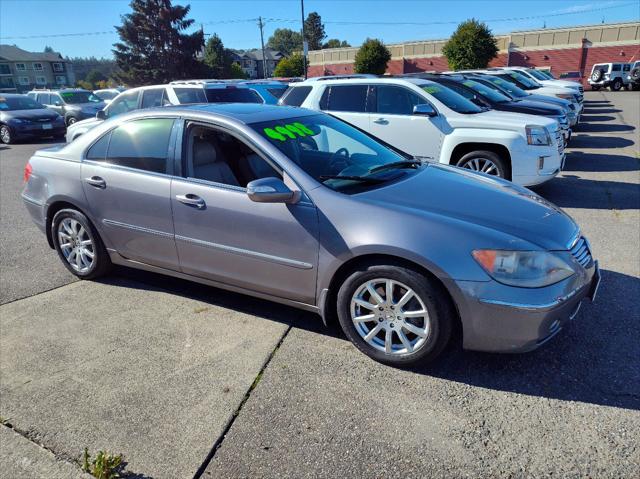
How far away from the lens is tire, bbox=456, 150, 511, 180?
22.3 feet

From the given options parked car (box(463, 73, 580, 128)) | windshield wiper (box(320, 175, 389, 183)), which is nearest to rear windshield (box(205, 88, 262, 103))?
parked car (box(463, 73, 580, 128))

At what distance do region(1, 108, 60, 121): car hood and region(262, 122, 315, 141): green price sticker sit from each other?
52.7 ft

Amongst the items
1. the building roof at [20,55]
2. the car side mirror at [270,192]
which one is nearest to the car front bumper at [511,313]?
the car side mirror at [270,192]

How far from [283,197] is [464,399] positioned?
5.40ft

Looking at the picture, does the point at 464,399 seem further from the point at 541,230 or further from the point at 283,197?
the point at 283,197

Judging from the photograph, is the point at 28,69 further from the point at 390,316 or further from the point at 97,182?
the point at 390,316

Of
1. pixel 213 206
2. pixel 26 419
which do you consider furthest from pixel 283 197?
pixel 26 419

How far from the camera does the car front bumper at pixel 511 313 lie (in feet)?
8.82

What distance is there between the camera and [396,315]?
118 inches

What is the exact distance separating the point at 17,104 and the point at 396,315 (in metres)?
18.7

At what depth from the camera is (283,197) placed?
3.09 metres

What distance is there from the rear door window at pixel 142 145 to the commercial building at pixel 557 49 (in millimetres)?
50508

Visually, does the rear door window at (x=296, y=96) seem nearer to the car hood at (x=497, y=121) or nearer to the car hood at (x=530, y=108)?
the car hood at (x=497, y=121)

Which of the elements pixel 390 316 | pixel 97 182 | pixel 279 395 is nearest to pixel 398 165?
pixel 390 316
